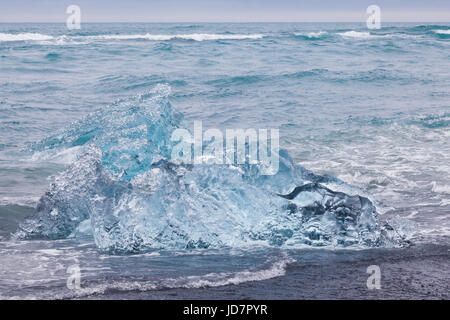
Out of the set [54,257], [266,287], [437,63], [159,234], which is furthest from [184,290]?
[437,63]

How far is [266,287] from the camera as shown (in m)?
3.89

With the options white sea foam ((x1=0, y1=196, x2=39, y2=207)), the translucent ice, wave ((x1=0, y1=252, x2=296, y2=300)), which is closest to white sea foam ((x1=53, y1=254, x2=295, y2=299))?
wave ((x1=0, y1=252, x2=296, y2=300))

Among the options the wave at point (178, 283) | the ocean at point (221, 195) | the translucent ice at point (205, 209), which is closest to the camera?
the wave at point (178, 283)

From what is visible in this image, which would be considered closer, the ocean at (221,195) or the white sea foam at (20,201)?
the ocean at (221,195)

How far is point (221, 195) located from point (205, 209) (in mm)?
242

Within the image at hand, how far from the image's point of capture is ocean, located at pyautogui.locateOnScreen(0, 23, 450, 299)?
4.01 metres

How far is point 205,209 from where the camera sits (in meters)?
5.07

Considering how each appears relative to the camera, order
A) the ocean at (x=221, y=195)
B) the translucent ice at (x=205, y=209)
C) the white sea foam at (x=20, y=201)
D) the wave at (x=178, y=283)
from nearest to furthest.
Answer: the wave at (x=178, y=283), the ocean at (x=221, y=195), the translucent ice at (x=205, y=209), the white sea foam at (x=20, y=201)

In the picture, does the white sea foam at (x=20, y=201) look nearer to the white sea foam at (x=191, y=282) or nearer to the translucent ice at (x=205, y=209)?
the translucent ice at (x=205, y=209)

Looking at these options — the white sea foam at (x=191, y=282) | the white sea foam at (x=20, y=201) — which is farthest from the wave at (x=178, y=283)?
the white sea foam at (x=20, y=201)

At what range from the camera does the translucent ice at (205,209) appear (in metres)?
4.86

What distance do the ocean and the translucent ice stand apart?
2 centimetres

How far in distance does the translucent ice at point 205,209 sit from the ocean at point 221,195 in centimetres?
2

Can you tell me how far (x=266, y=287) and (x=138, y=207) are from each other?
5.38 feet
